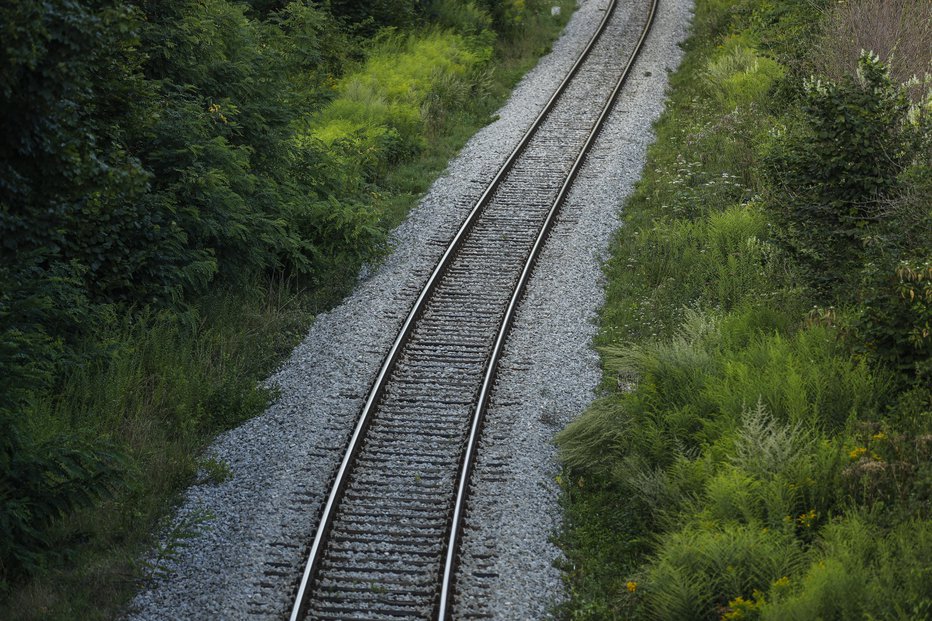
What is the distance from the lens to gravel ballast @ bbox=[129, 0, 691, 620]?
8617mm

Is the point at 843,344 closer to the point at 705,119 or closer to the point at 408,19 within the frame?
the point at 705,119

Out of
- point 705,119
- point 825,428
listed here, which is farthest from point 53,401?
point 705,119

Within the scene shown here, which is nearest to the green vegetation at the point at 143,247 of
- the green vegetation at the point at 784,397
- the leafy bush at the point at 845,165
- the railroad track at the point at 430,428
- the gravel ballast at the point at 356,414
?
the gravel ballast at the point at 356,414

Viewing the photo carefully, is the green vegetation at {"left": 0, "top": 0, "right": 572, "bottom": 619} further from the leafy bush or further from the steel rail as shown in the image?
the leafy bush

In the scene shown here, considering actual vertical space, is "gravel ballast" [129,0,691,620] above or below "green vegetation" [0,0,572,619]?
below

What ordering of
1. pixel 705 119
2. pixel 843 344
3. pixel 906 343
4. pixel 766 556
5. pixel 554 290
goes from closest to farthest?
1. pixel 766 556
2. pixel 906 343
3. pixel 843 344
4. pixel 554 290
5. pixel 705 119

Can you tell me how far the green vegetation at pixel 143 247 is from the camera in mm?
8000

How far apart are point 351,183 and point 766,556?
38.8 ft

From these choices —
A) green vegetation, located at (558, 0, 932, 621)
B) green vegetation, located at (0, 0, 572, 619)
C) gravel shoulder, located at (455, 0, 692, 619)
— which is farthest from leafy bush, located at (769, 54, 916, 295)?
green vegetation, located at (0, 0, 572, 619)

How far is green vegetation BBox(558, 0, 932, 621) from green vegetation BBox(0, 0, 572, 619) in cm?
457

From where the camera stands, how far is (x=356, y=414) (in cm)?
1141

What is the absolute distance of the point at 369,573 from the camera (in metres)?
8.80

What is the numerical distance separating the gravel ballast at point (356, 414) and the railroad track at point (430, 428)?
24cm

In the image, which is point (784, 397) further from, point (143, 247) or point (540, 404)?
point (143, 247)
